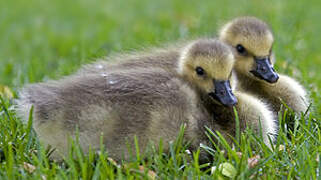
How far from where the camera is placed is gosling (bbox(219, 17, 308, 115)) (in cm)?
310

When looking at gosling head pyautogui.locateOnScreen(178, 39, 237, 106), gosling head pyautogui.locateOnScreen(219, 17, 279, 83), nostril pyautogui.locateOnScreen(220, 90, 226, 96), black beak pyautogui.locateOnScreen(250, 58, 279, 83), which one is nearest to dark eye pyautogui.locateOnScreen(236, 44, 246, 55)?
gosling head pyautogui.locateOnScreen(219, 17, 279, 83)

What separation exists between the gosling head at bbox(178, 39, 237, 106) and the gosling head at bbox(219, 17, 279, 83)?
1.25ft

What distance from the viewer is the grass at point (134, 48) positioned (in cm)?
228

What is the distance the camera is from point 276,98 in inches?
123

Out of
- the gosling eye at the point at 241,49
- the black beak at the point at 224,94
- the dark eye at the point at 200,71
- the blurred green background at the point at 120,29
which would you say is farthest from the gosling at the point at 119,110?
the blurred green background at the point at 120,29

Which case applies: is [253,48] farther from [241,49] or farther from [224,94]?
[224,94]

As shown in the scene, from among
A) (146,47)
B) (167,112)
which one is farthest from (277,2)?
(167,112)

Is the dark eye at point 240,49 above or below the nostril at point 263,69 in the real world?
above

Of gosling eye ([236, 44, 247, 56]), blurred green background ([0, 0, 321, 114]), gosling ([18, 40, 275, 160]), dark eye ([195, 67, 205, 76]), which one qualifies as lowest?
blurred green background ([0, 0, 321, 114])

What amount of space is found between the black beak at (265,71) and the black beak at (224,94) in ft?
1.19

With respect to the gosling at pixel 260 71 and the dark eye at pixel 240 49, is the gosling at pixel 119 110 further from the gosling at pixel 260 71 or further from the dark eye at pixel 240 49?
the dark eye at pixel 240 49

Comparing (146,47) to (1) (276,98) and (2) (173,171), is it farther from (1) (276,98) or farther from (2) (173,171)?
(2) (173,171)

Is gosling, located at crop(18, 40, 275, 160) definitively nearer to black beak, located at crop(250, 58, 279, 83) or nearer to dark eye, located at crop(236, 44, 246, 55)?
black beak, located at crop(250, 58, 279, 83)

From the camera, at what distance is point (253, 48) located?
10.4ft
